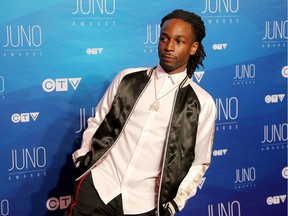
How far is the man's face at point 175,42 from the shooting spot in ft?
6.47

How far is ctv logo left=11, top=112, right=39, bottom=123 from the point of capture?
2559 mm

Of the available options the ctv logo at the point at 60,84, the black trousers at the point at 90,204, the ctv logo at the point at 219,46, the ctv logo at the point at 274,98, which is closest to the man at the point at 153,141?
the black trousers at the point at 90,204

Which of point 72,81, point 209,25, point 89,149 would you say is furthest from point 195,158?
point 209,25

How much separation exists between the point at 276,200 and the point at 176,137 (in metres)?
1.51

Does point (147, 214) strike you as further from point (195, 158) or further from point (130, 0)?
point (130, 0)

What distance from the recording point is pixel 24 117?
2.57 m

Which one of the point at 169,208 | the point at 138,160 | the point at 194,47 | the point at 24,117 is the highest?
the point at 194,47

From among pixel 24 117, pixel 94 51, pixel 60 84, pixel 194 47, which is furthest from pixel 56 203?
pixel 194 47

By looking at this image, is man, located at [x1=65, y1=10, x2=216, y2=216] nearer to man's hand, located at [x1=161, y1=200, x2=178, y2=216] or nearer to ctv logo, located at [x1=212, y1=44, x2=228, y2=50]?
man's hand, located at [x1=161, y1=200, x2=178, y2=216]

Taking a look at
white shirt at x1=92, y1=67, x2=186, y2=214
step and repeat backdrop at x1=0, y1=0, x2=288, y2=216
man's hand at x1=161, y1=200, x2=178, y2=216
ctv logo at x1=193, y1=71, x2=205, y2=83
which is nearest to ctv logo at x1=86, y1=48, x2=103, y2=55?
step and repeat backdrop at x1=0, y1=0, x2=288, y2=216

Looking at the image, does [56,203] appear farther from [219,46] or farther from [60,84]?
[219,46]

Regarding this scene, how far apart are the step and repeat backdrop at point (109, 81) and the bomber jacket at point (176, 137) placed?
0.60m

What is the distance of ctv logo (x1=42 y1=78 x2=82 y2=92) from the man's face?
0.75 metres

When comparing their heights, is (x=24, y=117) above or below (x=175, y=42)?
below
